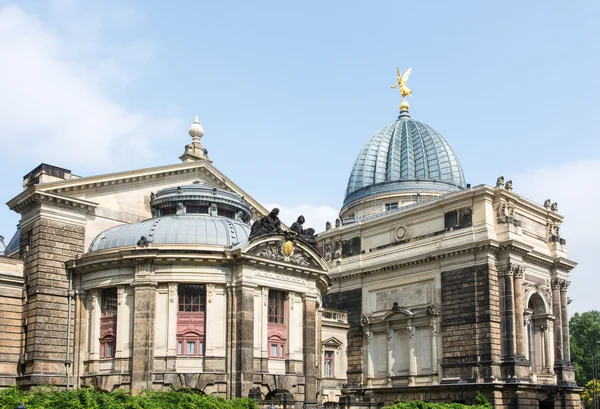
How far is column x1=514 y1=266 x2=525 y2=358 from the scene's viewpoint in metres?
58.3

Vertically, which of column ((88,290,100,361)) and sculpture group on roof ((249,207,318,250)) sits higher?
sculpture group on roof ((249,207,318,250))

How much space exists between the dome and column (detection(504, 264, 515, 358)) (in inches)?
815

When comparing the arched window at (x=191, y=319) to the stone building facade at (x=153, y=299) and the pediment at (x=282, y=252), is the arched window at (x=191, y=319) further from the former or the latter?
the pediment at (x=282, y=252)

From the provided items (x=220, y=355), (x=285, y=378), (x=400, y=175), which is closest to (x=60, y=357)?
(x=220, y=355)

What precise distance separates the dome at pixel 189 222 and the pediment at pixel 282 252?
1.24 metres

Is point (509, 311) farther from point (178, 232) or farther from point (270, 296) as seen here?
point (178, 232)

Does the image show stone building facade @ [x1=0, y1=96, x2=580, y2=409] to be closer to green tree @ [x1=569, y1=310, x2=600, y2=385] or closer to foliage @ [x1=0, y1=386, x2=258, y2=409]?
foliage @ [x1=0, y1=386, x2=258, y2=409]

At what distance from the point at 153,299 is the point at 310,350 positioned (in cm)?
1093

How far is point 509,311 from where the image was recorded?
58.3m

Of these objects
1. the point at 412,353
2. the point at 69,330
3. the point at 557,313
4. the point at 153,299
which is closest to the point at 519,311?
the point at 557,313


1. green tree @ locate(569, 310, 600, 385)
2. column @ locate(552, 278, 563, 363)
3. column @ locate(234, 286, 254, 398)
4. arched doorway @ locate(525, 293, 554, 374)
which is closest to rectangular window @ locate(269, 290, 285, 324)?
column @ locate(234, 286, 254, 398)

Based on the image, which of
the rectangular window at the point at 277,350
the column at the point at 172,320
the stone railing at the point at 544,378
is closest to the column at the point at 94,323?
the column at the point at 172,320

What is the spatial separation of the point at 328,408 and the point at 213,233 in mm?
12893

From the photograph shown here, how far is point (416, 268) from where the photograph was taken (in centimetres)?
6425
